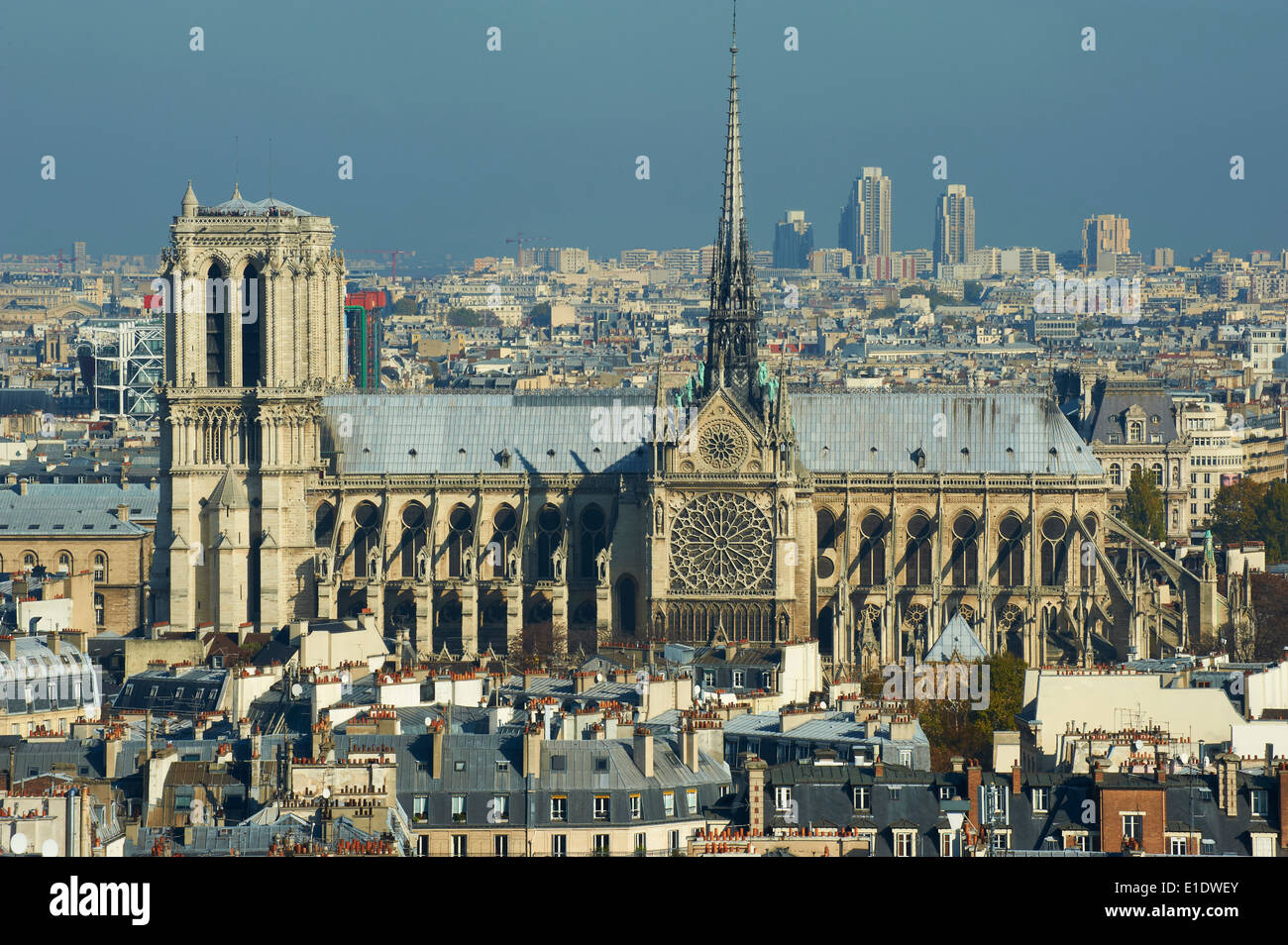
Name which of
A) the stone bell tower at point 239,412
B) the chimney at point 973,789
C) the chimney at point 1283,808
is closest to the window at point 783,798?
the chimney at point 973,789

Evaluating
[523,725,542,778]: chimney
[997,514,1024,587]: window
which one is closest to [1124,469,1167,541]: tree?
[997,514,1024,587]: window

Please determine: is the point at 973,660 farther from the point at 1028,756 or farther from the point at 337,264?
the point at 337,264

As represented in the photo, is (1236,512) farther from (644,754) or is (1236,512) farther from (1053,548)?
(644,754)

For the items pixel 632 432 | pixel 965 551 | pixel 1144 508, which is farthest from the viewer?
pixel 1144 508
